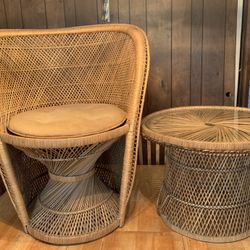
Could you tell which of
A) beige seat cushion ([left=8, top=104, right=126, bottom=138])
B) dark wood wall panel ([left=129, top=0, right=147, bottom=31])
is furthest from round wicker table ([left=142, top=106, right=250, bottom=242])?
dark wood wall panel ([left=129, top=0, right=147, bottom=31])

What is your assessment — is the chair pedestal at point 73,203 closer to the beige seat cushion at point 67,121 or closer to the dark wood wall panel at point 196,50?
the beige seat cushion at point 67,121

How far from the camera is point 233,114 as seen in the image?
150 cm

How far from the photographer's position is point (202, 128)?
1312 millimetres

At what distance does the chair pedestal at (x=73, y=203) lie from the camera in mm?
1306

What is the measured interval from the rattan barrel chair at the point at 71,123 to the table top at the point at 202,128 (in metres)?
0.13

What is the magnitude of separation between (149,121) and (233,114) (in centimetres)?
40

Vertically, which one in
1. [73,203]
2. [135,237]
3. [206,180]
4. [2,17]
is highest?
[2,17]

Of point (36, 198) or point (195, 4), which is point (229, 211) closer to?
point (36, 198)

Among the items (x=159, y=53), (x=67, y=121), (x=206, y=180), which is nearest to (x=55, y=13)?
(x=159, y=53)

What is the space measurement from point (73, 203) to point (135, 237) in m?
0.31

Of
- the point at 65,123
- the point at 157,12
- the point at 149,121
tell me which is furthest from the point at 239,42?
the point at 65,123

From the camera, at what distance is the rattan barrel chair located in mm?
1262

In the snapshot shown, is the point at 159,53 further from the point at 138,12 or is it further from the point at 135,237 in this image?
the point at 135,237

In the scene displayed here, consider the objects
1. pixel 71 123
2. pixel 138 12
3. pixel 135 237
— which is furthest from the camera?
pixel 138 12
